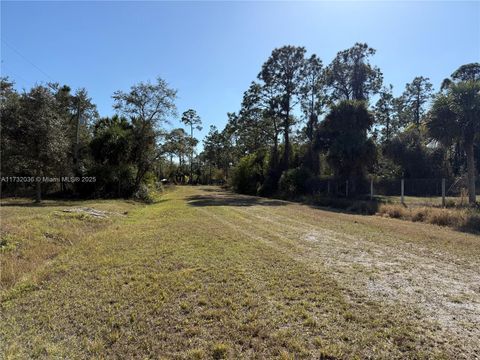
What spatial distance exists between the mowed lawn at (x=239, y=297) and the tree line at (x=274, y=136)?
10616 millimetres

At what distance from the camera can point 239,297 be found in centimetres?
391

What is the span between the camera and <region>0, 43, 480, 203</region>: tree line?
629 inches

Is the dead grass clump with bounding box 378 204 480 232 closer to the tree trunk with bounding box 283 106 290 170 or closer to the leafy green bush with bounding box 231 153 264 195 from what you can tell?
the tree trunk with bounding box 283 106 290 170

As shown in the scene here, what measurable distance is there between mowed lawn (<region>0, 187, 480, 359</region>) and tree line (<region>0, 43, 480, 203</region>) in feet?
34.8

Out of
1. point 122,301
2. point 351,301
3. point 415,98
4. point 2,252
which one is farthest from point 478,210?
point 415,98

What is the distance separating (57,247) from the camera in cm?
720

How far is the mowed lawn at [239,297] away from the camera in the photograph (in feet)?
9.33

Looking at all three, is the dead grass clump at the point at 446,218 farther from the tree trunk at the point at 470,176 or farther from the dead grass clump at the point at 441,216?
the tree trunk at the point at 470,176

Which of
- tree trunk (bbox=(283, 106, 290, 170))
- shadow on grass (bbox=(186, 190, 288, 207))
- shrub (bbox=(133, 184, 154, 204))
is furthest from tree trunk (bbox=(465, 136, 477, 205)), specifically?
shrub (bbox=(133, 184, 154, 204))

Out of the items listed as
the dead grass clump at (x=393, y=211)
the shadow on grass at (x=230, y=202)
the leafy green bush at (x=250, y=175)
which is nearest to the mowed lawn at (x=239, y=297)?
the dead grass clump at (x=393, y=211)

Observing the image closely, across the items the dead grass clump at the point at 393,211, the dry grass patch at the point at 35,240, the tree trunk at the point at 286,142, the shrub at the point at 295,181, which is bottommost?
the dry grass patch at the point at 35,240

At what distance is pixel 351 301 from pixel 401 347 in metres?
0.99

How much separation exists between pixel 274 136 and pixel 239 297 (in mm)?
28640

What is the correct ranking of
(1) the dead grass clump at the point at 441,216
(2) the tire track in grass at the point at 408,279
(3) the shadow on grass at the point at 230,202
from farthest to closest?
(3) the shadow on grass at the point at 230,202, (1) the dead grass clump at the point at 441,216, (2) the tire track in grass at the point at 408,279
